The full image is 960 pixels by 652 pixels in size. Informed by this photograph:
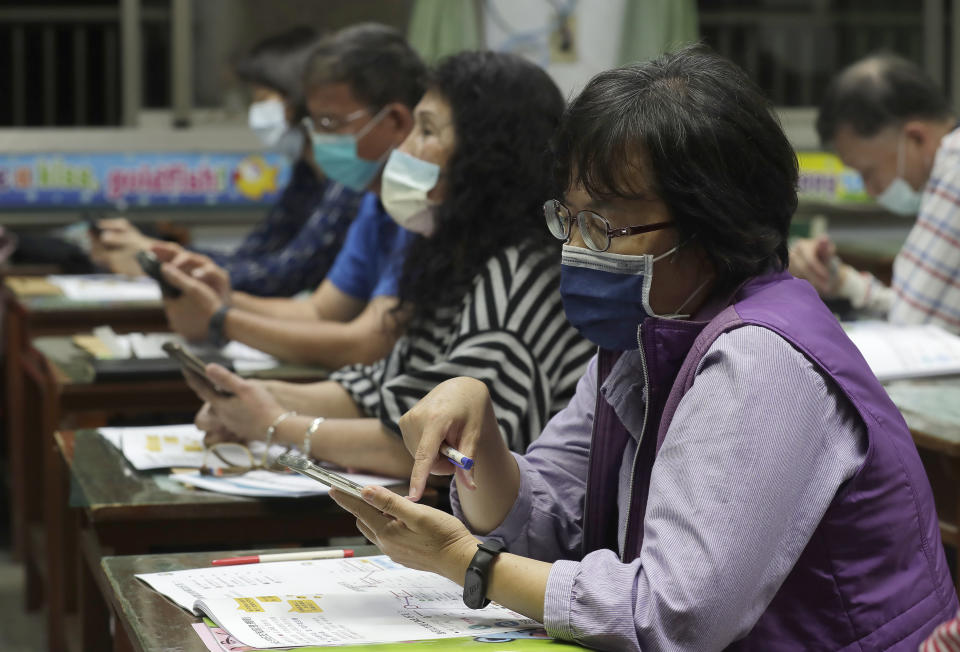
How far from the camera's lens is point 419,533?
1267 millimetres

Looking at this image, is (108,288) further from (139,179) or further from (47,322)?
(139,179)

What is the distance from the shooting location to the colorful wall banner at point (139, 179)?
5.66 metres

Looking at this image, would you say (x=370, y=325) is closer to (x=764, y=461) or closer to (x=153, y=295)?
(x=153, y=295)

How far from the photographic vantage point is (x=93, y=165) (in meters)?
5.77

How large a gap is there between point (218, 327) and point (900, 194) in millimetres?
1844

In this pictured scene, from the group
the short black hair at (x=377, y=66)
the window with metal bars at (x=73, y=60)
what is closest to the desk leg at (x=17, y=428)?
the short black hair at (x=377, y=66)

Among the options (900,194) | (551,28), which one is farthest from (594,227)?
(900,194)

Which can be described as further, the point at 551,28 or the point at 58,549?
the point at 551,28

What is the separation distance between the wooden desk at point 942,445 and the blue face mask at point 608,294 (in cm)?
79

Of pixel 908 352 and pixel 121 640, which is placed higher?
pixel 908 352

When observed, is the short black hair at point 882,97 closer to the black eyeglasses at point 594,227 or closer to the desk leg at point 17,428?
the black eyeglasses at point 594,227

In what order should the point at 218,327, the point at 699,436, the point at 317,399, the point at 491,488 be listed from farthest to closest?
1. the point at 218,327
2. the point at 317,399
3. the point at 491,488
4. the point at 699,436

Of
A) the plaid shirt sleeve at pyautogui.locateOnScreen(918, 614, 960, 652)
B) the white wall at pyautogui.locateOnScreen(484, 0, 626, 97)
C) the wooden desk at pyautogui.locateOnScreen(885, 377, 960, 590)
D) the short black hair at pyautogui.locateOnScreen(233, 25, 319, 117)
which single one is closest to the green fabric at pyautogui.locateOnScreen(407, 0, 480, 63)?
the short black hair at pyautogui.locateOnScreen(233, 25, 319, 117)

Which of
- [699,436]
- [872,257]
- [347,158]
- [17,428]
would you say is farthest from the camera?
[872,257]
